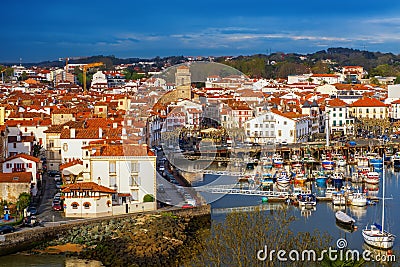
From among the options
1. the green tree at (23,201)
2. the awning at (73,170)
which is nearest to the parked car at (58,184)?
the awning at (73,170)

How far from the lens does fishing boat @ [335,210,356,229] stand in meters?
7.80

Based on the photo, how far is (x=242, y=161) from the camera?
11836mm

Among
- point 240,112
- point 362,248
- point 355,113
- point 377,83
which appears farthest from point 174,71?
point 377,83

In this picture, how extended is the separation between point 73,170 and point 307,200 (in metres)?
3.15

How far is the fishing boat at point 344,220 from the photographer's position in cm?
780

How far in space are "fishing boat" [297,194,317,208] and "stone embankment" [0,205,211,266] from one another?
1872 millimetres

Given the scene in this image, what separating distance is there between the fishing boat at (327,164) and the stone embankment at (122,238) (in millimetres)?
5106

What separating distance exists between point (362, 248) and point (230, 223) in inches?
77.9

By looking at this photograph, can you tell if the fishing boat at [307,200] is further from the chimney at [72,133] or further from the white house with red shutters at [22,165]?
the chimney at [72,133]

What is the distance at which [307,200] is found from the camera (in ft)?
29.3

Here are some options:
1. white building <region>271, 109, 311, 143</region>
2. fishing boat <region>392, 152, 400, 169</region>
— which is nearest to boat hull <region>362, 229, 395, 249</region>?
fishing boat <region>392, 152, 400, 169</region>

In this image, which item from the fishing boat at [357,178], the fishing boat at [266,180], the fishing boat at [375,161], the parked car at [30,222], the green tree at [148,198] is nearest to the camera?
the parked car at [30,222]

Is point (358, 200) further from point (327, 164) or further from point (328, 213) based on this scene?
point (327, 164)

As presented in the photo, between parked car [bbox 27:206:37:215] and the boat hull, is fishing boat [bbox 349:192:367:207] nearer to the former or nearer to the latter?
the boat hull
